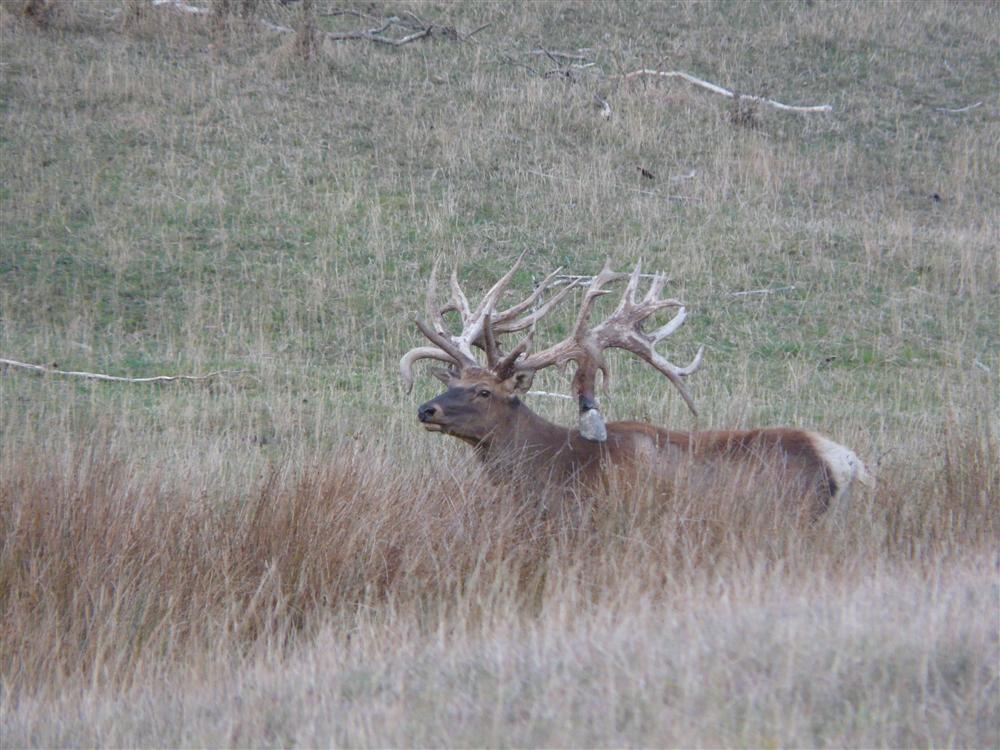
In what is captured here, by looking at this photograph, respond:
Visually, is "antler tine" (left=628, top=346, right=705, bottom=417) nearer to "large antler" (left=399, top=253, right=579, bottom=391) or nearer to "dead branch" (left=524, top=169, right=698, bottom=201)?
"large antler" (left=399, top=253, right=579, bottom=391)

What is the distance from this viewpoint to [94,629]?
5727 millimetres

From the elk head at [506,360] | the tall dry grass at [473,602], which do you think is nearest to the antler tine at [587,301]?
the elk head at [506,360]

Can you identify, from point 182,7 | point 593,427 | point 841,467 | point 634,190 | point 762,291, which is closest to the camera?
point 841,467

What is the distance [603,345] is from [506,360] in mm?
757

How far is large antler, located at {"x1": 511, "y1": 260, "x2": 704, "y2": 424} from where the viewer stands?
793 cm

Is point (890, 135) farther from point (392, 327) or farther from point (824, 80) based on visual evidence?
point (392, 327)

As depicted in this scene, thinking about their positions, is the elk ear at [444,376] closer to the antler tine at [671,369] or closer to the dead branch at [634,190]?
the antler tine at [671,369]

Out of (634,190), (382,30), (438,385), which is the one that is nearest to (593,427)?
(438,385)

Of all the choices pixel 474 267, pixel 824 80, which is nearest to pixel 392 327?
pixel 474 267

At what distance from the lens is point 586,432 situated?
24.9 ft

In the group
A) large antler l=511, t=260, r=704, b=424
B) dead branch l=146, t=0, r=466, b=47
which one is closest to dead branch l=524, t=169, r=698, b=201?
dead branch l=146, t=0, r=466, b=47

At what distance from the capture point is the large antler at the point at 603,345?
7.93m

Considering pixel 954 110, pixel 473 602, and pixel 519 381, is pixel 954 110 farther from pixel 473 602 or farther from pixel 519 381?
pixel 473 602

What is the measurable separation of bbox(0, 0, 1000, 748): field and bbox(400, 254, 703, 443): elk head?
367 mm
